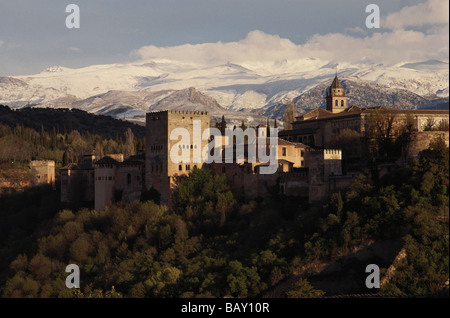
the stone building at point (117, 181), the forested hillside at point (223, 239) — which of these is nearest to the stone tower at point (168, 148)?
the stone building at point (117, 181)

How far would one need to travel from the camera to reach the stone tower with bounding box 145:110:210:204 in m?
60.3

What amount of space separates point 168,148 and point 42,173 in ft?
66.1

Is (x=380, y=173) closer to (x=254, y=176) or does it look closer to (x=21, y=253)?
(x=254, y=176)

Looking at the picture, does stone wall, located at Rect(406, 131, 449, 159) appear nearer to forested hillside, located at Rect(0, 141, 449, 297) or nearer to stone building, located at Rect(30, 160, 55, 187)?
forested hillside, located at Rect(0, 141, 449, 297)

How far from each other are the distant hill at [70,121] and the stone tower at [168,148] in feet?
231

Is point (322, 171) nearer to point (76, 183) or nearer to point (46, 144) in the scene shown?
point (76, 183)

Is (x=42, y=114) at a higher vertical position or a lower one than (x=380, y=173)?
higher

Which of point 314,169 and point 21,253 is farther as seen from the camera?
point 21,253

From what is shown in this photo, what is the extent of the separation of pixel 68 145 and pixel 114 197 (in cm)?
3990

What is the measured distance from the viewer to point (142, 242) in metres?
56.2

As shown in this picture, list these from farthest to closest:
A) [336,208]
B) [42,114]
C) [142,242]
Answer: [42,114], [142,242], [336,208]

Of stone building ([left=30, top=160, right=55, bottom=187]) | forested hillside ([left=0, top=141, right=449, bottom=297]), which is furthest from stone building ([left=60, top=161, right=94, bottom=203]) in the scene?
stone building ([left=30, top=160, right=55, bottom=187])
